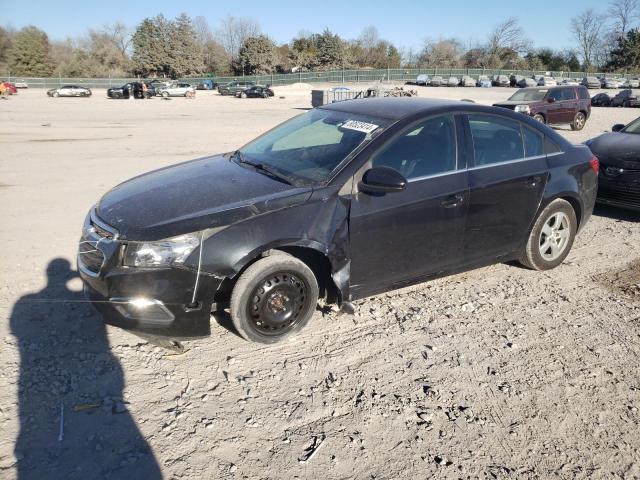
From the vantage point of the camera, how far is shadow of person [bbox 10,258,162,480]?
257 cm

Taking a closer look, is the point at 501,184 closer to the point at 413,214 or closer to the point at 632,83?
the point at 413,214

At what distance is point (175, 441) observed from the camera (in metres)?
2.75

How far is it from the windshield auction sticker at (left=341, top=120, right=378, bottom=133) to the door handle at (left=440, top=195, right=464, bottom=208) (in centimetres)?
82

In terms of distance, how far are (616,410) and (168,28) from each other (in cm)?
8885

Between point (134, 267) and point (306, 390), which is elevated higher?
point (134, 267)

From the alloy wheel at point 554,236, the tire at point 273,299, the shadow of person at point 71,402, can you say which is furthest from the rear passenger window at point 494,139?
the shadow of person at point 71,402

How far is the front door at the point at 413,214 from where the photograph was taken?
3.80m

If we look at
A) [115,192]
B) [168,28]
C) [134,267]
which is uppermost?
[168,28]

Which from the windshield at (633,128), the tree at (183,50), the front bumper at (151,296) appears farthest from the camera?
the tree at (183,50)

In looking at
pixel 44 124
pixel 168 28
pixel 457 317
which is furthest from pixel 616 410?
pixel 168 28

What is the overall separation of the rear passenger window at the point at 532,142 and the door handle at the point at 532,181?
242 millimetres

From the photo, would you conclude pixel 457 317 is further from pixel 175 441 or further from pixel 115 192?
pixel 115 192

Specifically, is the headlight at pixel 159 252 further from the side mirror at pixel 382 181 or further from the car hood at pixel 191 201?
the side mirror at pixel 382 181

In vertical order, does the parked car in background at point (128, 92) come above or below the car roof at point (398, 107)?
below
